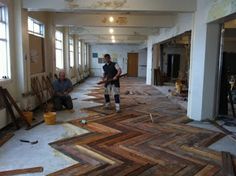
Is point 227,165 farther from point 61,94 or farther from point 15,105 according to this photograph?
point 61,94

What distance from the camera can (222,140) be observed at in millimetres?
3912

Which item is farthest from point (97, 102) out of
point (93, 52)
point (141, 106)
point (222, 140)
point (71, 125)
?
point (93, 52)

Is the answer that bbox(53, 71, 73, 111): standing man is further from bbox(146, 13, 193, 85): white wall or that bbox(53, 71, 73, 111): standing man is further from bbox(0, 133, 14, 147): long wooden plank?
bbox(146, 13, 193, 85): white wall

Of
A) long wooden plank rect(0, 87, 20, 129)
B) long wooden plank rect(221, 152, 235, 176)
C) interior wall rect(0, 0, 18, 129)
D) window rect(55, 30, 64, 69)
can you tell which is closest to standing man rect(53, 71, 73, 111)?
interior wall rect(0, 0, 18, 129)

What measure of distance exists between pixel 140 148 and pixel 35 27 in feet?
14.7

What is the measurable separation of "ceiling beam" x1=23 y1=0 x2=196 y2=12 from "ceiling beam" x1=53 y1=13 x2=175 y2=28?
2.23m

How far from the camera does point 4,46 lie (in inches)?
179

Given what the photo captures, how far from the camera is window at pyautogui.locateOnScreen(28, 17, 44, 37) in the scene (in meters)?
5.83

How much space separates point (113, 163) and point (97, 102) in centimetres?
420

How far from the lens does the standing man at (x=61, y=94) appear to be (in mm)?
5969

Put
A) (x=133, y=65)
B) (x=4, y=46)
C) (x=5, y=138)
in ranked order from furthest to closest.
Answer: (x=133, y=65), (x=4, y=46), (x=5, y=138)

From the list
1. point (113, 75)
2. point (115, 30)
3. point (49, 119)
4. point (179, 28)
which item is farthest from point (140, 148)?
point (115, 30)

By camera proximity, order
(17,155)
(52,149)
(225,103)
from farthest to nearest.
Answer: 1. (225,103)
2. (52,149)
3. (17,155)

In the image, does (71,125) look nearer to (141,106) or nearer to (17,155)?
(17,155)
